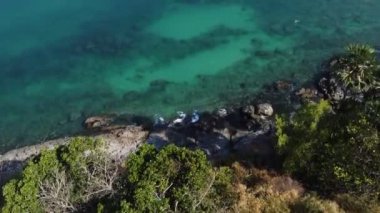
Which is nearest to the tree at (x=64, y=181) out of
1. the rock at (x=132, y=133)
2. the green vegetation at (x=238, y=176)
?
the green vegetation at (x=238, y=176)

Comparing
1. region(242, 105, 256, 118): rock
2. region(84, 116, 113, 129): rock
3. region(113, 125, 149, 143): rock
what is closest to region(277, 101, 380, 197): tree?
region(242, 105, 256, 118): rock

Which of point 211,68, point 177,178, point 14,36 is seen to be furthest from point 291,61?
point 14,36

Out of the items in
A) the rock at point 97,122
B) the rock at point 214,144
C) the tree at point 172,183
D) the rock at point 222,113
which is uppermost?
the tree at point 172,183

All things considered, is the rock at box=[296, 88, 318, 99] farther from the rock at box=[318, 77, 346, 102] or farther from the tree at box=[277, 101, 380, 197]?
the tree at box=[277, 101, 380, 197]

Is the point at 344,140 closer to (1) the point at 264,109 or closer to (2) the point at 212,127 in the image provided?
(1) the point at 264,109

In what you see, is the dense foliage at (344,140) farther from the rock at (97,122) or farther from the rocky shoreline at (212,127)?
the rock at (97,122)

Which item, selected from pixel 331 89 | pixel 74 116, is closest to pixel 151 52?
pixel 74 116

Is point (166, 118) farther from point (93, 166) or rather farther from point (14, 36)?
point (14, 36)
